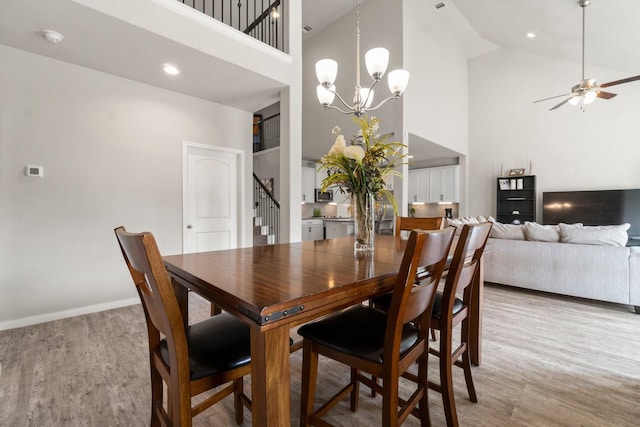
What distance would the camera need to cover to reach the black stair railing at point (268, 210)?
18.2 feet

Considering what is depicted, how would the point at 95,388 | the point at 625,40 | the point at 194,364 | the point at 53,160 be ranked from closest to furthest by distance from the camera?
1. the point at 194,364
2. the point at 95,388
3. the point at 53,160
4. the point at 625,40

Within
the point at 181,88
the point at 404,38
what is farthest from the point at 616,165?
the point at 181,88

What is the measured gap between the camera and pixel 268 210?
5.91m

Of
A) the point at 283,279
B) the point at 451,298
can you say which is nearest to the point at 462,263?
the point at 451,298

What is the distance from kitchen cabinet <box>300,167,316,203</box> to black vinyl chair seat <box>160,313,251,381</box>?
20.5 ft

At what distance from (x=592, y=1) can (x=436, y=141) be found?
2.79 meters

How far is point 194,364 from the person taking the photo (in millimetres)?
1042

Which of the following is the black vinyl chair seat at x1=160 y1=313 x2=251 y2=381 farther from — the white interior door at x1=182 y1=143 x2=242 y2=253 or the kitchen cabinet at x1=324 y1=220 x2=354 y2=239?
the kitchen cabinet at x1=324 y1=220 x2=354 y2=239

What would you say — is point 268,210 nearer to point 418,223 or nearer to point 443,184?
point 418,223

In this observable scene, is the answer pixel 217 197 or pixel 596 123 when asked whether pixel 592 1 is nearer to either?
pixel 596 123

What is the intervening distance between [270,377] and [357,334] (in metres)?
0.52

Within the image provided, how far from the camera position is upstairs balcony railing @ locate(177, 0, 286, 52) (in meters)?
3.79

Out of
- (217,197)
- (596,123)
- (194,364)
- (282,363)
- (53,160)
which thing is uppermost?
(596,123)

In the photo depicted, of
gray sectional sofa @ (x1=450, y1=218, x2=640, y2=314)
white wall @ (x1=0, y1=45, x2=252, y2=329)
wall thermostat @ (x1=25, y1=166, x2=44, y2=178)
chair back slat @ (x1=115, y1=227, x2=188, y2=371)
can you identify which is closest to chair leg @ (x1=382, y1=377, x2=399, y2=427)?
chair back slat @ (x1=115, y1=227, x2=188, y2=371)
